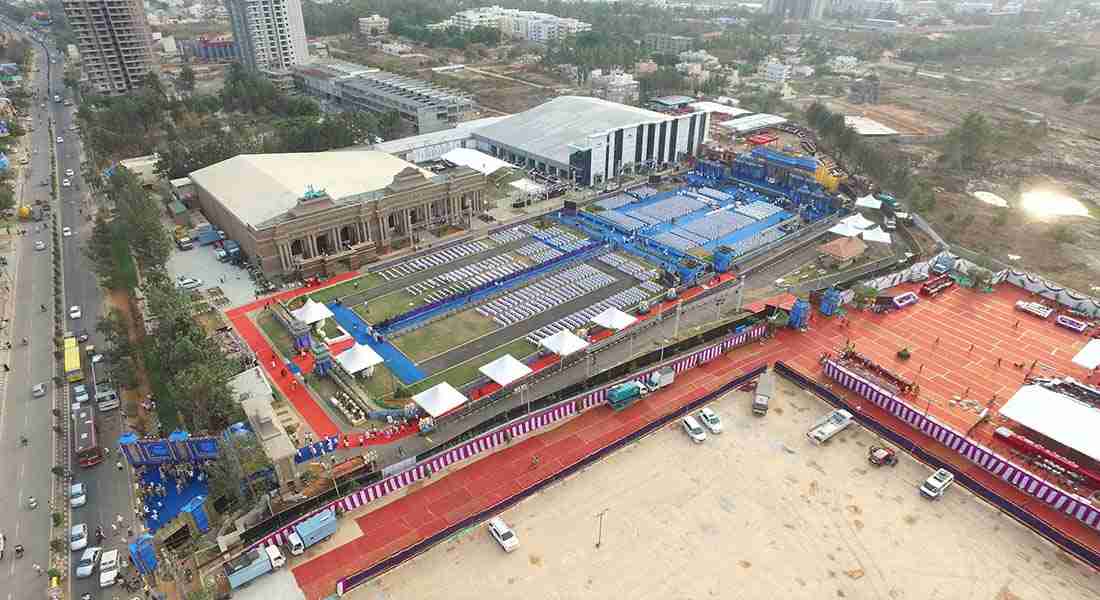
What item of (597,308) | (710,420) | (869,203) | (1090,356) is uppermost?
(869,203)

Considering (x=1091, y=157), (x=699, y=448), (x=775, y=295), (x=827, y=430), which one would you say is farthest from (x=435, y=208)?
(x=1091, y=157)

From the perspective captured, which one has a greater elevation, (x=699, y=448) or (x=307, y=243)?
(x=307, y=243)

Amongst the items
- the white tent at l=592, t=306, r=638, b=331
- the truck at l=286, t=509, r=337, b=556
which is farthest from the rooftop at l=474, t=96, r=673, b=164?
the truck at l=286, t=509, r=337, b=556

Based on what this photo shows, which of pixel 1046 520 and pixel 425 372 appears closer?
pixel 1046 520

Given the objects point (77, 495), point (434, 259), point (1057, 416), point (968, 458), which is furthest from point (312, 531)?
point (1057, 416)

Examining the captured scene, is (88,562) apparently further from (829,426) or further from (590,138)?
(590,138)

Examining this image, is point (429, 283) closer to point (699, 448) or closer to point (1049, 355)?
point (699, 448)

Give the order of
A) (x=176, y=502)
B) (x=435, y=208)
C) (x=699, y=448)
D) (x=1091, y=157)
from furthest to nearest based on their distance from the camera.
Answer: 1. (x=1091, y=157)
2. (x=435, y=208)
3. (x=699, y=448)
4. (x=176, y=502)
